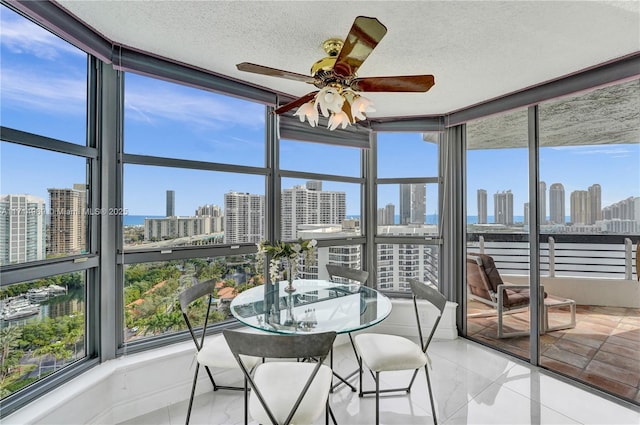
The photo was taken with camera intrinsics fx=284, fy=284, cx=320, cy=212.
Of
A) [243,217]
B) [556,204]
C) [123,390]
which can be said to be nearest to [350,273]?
[243,217]

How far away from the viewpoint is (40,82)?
1.78 m

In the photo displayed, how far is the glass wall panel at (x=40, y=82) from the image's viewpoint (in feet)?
5.29

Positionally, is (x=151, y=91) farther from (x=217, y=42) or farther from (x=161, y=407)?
(x=161, y=407)

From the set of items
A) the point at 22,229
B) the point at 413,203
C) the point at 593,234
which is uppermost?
the point at 413,203

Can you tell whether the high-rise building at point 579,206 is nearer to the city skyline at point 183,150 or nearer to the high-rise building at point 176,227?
the city skyline at point 183,150

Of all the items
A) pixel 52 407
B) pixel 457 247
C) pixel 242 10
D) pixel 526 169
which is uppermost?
pixel 242 10

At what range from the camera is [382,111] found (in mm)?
3221

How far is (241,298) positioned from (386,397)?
4.52ft

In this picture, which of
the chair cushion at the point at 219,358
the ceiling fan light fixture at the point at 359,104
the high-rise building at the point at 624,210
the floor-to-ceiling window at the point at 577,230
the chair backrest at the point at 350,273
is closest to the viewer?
the ceiling fan light fixture at the point at 359,104

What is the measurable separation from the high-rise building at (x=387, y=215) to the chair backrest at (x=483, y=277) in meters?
0.98

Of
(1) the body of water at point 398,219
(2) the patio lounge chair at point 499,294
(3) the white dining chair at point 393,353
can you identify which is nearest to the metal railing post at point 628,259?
(1) the body of water at point 398,219

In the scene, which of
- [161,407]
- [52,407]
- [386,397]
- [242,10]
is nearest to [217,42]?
[242,10]

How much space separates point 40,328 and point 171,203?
44.2 inches

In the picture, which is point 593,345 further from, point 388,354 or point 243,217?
point 243,217
